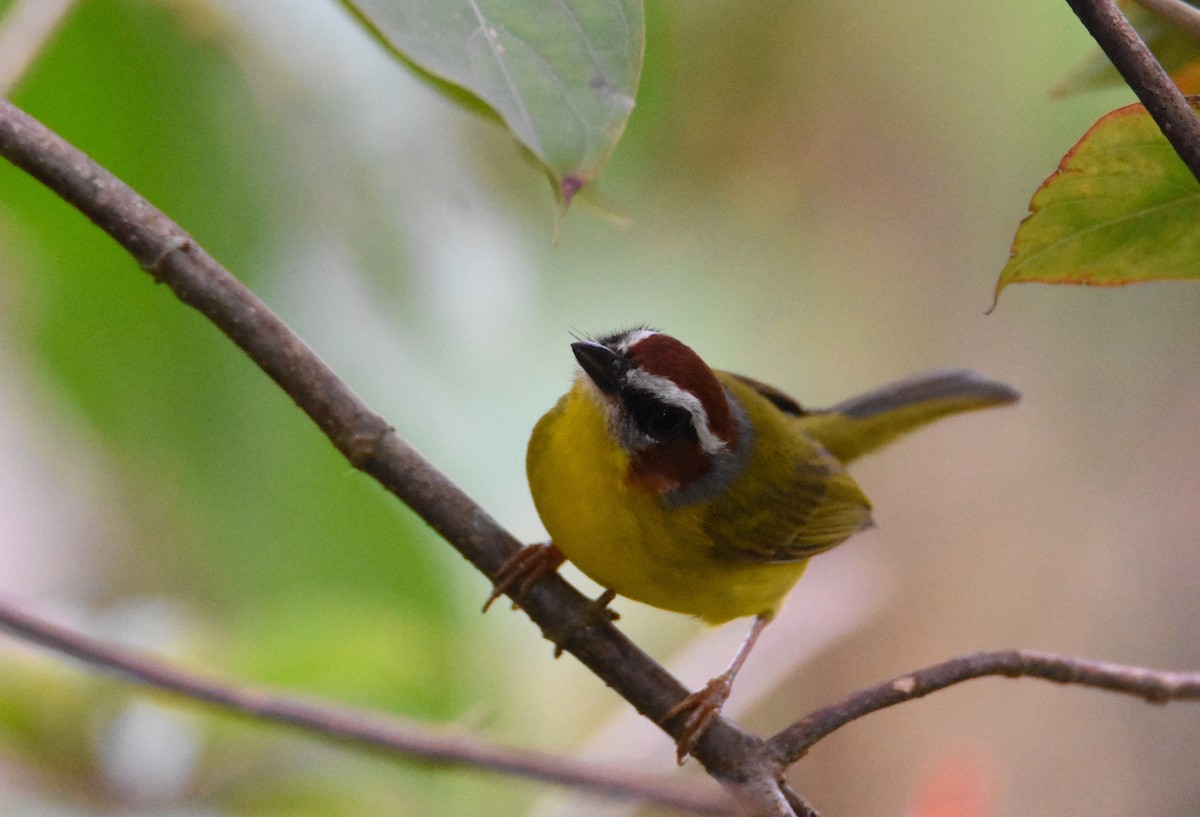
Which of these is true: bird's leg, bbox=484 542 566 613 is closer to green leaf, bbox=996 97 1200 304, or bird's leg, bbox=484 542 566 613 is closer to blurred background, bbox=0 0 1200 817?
blurred background, bbox=0 0 1200 817

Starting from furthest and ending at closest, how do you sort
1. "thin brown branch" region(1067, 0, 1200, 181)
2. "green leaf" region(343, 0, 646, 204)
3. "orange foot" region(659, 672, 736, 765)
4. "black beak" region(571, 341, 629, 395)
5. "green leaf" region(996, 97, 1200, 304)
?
"black beak" region(571, 341, 629, 395), "orange foot" region(659, 672, 736, 765), "green leaf" region(343, 0, 646, 204), "green leaf" region(996, 97, 1200, 304), "thin brown branch" region(1067, 0, 1200, 181)

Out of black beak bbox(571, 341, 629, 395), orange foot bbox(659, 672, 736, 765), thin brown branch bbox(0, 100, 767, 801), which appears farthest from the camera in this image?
black beak bbox(571, 341, 629, 395)

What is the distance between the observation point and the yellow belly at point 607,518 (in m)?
2.38

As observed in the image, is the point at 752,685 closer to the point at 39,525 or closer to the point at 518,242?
Answer: the point at 518,242

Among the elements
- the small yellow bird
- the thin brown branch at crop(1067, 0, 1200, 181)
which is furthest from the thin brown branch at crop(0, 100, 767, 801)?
the thin brown branch at crop(1067, 0, 1200, 181)

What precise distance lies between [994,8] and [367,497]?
3.49 m

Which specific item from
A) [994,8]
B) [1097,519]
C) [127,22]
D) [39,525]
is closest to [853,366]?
[1097,519]

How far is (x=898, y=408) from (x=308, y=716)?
2.09 metres

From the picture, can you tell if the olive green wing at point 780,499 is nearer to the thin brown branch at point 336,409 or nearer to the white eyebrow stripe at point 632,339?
the white eyebrow stripe at point 632,339

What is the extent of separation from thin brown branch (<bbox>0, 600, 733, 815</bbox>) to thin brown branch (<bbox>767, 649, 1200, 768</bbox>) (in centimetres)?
26

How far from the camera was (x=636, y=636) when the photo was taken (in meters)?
3.55

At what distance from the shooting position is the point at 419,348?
9.77 ft

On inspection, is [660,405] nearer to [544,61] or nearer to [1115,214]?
[544,61]

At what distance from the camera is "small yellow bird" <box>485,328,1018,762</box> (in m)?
2.34
